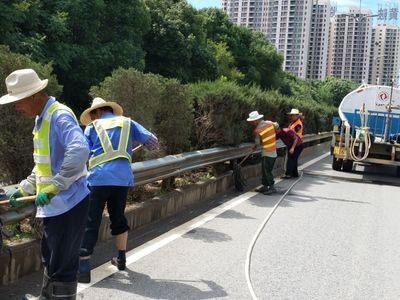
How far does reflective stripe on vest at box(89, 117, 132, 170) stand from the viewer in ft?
16.6

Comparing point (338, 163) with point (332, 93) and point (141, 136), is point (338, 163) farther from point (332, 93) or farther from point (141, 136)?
point (332, 93)

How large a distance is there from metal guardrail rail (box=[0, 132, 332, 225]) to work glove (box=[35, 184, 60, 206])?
1.08 metres

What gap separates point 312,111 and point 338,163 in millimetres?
6079

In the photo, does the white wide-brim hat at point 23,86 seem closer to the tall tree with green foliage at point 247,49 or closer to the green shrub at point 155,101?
the green shrub at point 155,101

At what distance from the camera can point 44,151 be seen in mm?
3639

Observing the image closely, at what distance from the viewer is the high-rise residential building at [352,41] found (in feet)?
208

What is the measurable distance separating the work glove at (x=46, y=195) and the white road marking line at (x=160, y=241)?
56.7 inches

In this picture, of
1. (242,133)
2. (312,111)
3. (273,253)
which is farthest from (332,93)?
(273,253)

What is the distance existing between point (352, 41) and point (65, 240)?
65.4m

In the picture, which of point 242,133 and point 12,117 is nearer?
point 12,117

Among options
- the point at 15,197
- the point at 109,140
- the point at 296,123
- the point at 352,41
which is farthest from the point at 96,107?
the point at 352,41

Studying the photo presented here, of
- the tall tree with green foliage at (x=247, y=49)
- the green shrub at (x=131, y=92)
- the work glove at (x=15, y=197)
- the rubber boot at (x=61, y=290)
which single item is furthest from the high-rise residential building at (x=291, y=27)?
the rubber boot at (x=61, y=290)

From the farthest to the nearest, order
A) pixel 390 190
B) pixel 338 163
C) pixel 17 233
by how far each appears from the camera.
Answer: pixel 338 163
pixel 390 190
pixel 17 233

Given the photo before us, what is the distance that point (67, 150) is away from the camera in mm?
3494
